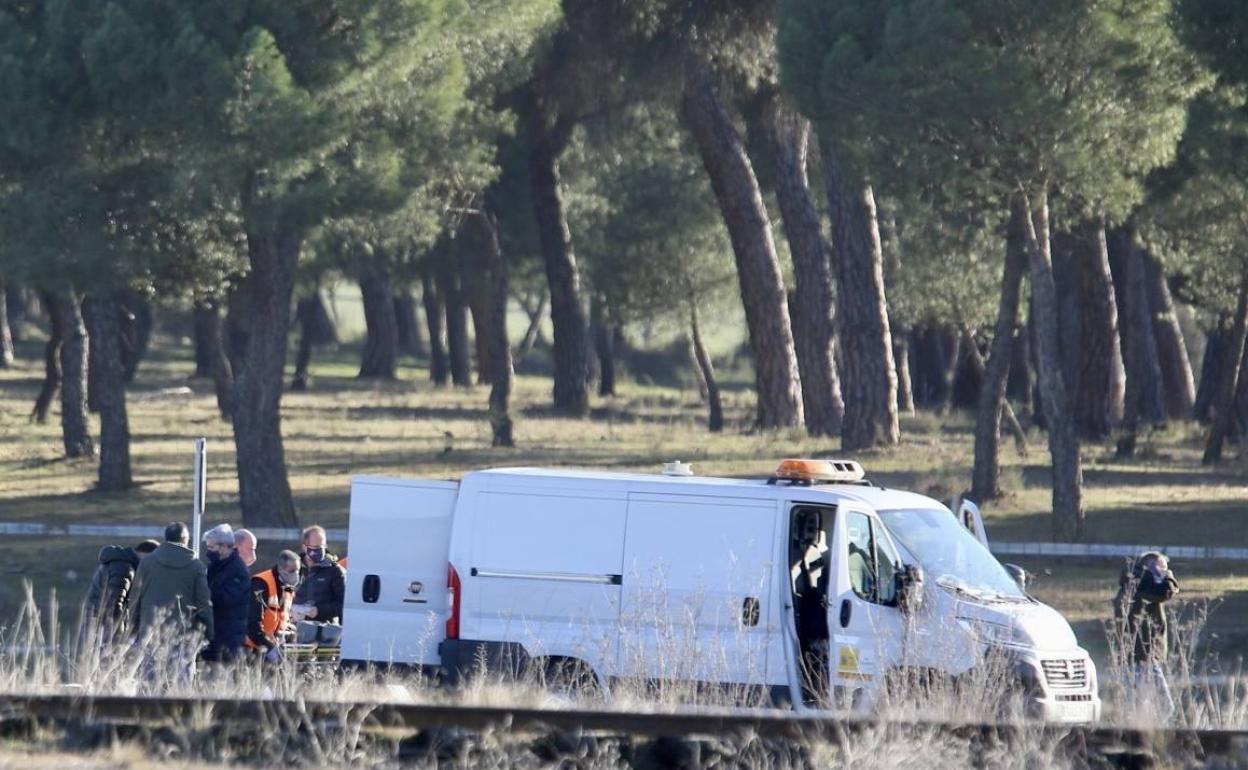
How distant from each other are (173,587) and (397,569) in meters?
1.41

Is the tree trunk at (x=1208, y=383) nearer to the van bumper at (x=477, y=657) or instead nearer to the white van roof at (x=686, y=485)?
the white van roof at (x=686, y=485)

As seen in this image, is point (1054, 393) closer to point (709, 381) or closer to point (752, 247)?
point (752, 247)

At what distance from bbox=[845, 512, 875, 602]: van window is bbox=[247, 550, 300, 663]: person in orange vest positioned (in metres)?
3.94

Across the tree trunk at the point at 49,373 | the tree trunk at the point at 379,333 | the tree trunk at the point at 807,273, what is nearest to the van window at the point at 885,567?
the tree trunk at the point at 807,273

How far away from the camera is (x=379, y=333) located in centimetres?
5609

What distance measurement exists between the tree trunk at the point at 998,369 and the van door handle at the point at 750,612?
10.9 m

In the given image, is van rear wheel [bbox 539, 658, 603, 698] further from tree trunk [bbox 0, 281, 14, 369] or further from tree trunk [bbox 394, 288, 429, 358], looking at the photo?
tree trunk [bbox 394, 288, 429, 358]

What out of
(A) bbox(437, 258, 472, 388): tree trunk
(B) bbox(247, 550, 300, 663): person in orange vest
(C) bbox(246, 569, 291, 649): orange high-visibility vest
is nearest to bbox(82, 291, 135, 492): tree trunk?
(B) bbox(247, 550, 300, 663): person in orange vest

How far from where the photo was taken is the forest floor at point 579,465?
19875 mm

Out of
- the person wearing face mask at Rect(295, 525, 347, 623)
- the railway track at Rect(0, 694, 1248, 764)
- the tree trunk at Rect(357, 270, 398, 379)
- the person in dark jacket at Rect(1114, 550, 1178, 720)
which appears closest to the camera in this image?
the railway track at Rect(0, 694, 1248, 764)

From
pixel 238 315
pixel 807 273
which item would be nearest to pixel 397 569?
pixel 807 273

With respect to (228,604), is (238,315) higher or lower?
higher

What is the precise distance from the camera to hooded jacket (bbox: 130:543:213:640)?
11.5 metres

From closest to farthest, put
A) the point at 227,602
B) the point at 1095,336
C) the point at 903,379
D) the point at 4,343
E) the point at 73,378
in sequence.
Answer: the point at 227,602 < the point at 73,378 < the point at 1095,336 < the point at 903,379 < the point at 4,343
